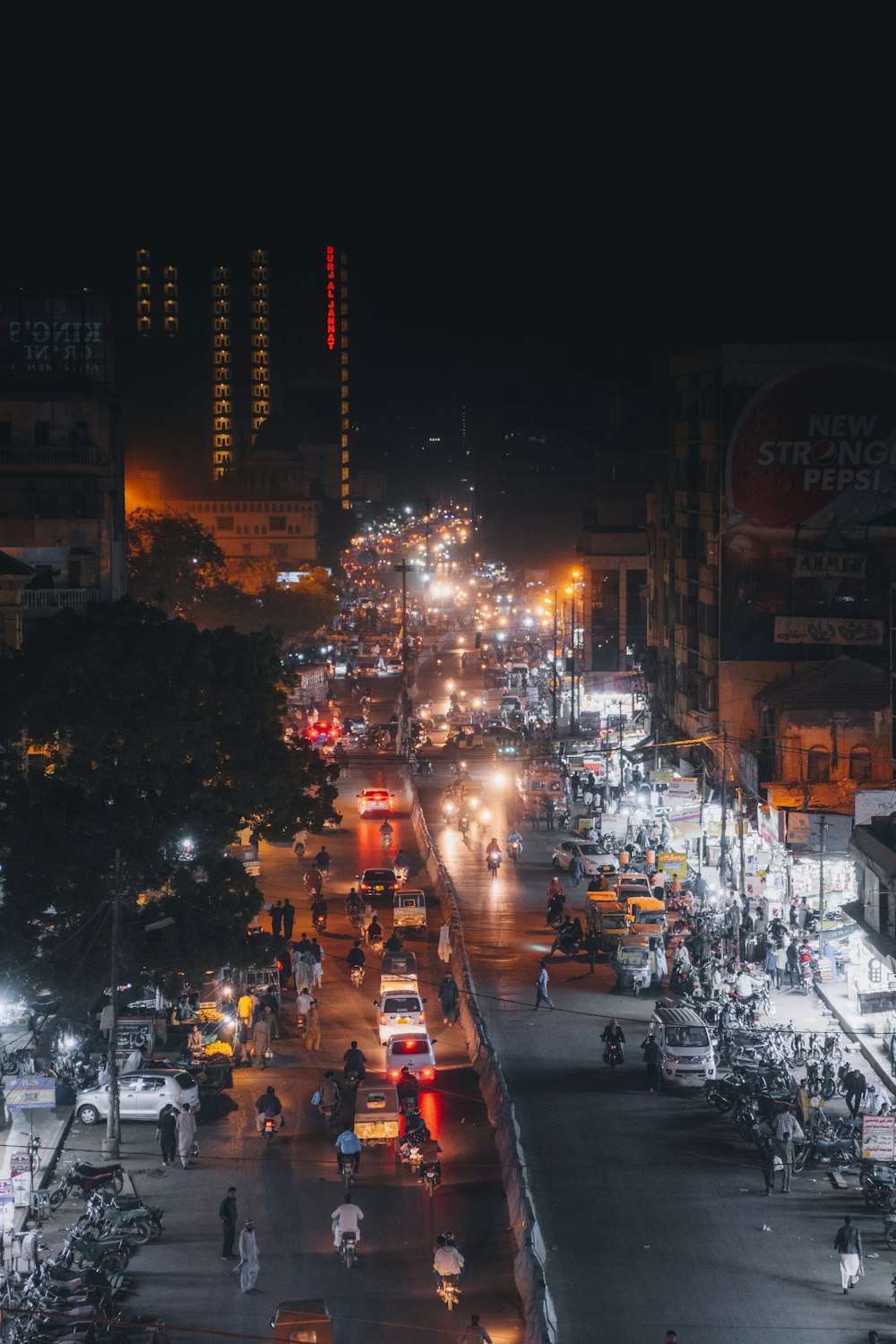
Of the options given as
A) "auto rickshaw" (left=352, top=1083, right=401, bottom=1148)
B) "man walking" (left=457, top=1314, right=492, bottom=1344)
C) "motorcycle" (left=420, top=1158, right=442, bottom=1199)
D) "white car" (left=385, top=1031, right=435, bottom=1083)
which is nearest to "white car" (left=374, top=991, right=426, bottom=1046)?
"white car" (left=385, top=1031, right=435, bottom=1083)

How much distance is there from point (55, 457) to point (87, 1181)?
112 ft

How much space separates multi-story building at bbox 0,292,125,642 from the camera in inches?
2151

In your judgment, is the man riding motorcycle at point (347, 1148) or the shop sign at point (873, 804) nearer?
the man riding motorcycle at point (347, 1148)

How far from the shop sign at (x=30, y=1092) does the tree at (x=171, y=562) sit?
231ft

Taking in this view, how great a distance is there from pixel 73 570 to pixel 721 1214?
36013mm

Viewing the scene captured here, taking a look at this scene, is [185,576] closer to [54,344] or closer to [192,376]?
[54,344]

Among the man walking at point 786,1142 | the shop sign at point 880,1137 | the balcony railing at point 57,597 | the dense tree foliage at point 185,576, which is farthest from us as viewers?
the dense tree foliage at point 185,576

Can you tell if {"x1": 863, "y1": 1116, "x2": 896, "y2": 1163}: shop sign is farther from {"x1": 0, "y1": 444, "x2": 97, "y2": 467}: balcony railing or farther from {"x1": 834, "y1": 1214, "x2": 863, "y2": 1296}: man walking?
{"x1": 0, "y1": 444, "x2": 97, "y2": 467}: balcony railing

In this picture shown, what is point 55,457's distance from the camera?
55500 millimetres

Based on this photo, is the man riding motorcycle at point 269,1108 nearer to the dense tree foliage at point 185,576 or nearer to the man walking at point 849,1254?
the man walking at point 849,1254

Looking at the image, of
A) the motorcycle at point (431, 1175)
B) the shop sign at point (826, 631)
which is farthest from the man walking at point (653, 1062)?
the shop sign at point (826, 631)

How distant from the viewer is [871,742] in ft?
169

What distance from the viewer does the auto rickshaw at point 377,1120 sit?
90.9ft

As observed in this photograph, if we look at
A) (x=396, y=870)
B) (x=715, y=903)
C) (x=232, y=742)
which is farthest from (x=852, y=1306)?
(x=396, y=870)
